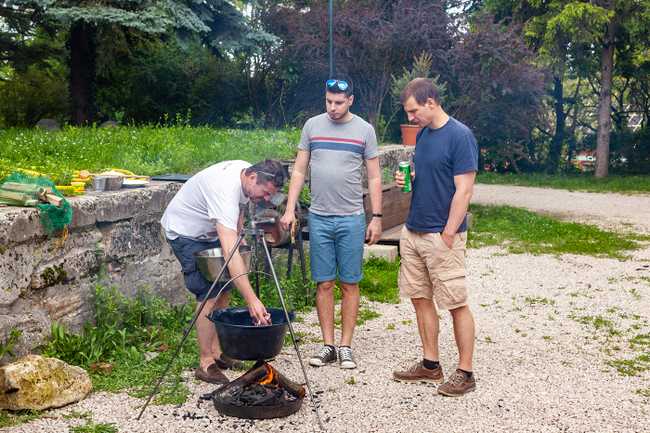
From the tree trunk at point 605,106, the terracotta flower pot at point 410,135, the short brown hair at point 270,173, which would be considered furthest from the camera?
the tree trunk at point 605,106

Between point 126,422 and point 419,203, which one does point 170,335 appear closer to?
point 126,422

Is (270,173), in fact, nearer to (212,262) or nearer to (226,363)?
(212,262)

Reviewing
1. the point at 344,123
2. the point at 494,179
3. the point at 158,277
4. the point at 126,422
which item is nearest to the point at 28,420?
the point at 126,422

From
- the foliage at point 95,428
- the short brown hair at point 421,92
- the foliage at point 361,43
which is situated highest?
the foliage at point 361,43

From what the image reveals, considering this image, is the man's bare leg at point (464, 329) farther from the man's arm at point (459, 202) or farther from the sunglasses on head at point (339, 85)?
the sunglasses on head at point (339, 85)

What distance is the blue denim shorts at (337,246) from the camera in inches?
225

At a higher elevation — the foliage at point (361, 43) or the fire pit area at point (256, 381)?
the foliage at point (361, 43)

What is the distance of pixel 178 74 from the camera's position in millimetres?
17328

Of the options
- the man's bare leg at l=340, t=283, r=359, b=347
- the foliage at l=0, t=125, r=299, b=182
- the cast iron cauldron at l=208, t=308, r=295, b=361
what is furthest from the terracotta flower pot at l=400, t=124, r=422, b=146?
the cast iron cauldron at l=208, t=308, r=295, b=361

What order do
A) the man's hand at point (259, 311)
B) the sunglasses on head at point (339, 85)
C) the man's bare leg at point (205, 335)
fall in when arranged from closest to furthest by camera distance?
the man's hand at point (259, 311), the man's bare leg at point (205, 335), the sunglasses on head at point (339, 85)

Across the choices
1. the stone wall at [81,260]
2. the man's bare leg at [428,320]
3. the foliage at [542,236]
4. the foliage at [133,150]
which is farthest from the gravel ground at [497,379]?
the foliage at [133,150]

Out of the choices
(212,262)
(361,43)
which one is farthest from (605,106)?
(212,262)

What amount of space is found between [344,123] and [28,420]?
267 cm

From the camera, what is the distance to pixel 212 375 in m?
5.23
